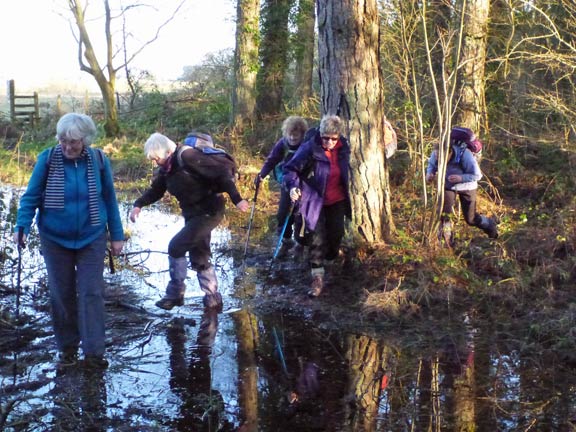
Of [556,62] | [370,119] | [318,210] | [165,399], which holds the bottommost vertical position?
[165,399]

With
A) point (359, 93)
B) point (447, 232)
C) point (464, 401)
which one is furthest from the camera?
point (447, 232)

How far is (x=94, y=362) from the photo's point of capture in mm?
5699

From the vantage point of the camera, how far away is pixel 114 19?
2812cm

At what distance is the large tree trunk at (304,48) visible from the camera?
1983cm

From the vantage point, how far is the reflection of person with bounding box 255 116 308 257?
29.4ft

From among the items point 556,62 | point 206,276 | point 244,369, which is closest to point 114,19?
point 556,62

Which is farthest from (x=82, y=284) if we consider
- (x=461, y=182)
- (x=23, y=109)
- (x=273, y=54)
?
(x=23, y=109)

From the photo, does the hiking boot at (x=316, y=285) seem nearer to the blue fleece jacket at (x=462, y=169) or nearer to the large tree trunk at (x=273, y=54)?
the blue fleece jacket at (x=462, y=169)

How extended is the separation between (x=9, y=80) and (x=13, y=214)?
2561 cm

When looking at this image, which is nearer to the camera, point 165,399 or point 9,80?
point 165,399

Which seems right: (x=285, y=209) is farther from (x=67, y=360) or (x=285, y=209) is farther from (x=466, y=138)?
(x=67, y=360)

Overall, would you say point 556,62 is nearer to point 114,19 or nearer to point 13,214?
point 13,214

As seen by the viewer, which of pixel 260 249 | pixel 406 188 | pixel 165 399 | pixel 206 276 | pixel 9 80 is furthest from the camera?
pixel 9 80

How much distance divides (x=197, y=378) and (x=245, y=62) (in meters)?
14.1
